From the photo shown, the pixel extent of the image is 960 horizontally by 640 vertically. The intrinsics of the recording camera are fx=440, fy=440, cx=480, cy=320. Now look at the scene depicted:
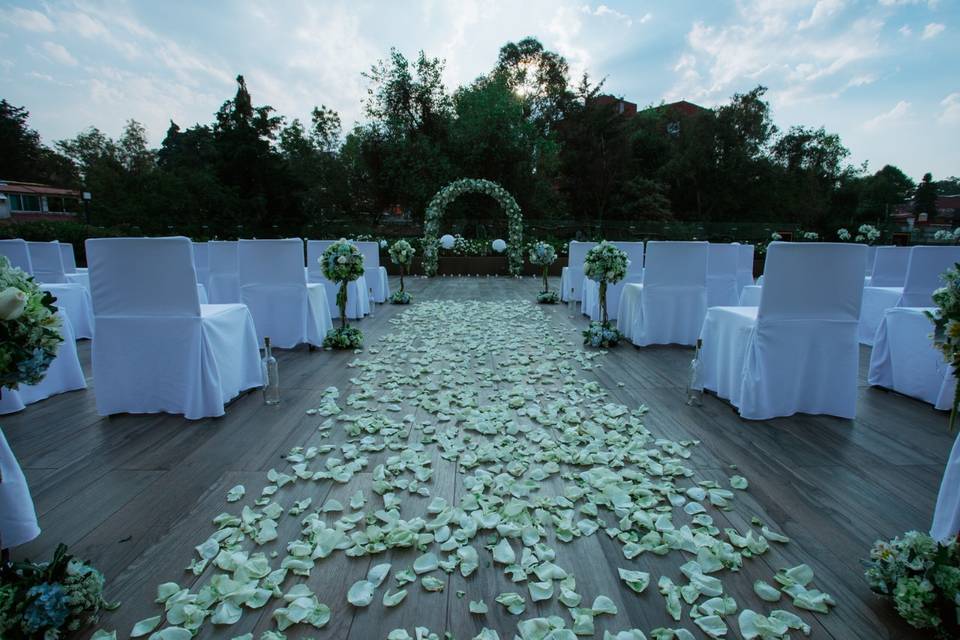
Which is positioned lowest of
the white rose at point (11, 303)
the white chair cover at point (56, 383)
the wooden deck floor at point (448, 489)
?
the wooden deck floor at point (448, 489)

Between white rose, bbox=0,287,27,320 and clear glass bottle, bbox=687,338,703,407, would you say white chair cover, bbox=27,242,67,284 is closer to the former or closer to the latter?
white rose, bbox=0,287,27,320

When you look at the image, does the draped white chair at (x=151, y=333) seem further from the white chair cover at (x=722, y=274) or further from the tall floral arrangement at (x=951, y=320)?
the white chair cover at (x=722, y=274)

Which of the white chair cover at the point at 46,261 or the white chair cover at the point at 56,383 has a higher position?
the white chair cover at the point at 46,261

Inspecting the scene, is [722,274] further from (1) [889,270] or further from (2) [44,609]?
(2) [44,609]

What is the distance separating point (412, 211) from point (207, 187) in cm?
1066

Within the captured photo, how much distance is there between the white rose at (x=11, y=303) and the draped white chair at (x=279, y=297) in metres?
3.82

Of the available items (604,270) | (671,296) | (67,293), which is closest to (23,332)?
(604,270)

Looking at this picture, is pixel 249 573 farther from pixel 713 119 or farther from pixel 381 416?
pixel 713 119

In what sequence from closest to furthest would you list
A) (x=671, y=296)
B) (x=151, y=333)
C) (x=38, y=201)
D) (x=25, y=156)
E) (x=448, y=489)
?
(x=448, y=489)
(x=151, y=333)
(x=671, y=296)
(x=38, y=201)
(x=25, y=156)

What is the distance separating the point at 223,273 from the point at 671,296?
582 centimetres

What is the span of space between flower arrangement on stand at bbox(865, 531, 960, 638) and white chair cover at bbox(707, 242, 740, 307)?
511 cm

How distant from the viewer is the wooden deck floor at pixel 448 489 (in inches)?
55.1

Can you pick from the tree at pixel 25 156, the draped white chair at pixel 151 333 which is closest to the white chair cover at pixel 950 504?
the draped white chair at pixel 151 333

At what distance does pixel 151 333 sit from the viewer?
2.95 metres
